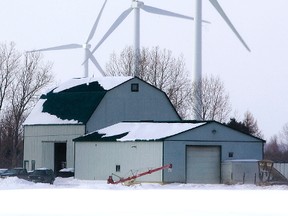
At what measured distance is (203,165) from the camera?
66.9m

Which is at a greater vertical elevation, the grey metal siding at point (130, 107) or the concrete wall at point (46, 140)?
the grey metal siding at point (130, 107)

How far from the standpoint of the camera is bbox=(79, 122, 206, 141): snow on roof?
67125 mm

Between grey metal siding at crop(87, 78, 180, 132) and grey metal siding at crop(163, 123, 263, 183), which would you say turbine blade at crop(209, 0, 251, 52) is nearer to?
grey metal siding at crop(87, 78, 180, 132)

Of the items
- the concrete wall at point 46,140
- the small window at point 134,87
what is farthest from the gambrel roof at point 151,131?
the small window at point 134,87

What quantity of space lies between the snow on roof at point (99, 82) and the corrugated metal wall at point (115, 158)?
9.28 m

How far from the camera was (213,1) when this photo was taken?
84.4 meters

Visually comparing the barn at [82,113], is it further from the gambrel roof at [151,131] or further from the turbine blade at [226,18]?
the turbine blade at [226,18]

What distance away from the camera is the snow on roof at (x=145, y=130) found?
67125 mm

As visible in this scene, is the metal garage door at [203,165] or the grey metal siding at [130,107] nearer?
the metal garage door at [203,165]
